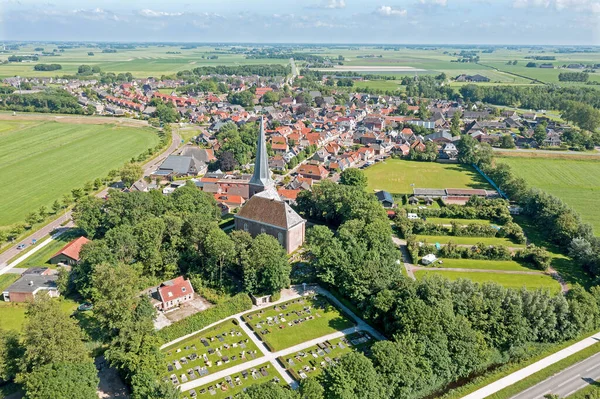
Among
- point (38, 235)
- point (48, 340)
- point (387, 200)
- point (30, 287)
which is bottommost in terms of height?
point (38, 235)

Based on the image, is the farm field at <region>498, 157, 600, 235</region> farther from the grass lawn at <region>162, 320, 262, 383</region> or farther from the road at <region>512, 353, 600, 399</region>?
the grass lawn at <region>162, 320, 262, 383</region>

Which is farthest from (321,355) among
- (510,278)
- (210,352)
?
(510,278)

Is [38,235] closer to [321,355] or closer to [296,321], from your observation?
[296,321]

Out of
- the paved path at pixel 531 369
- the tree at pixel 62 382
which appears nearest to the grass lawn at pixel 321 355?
the paved path at pixel 531 369

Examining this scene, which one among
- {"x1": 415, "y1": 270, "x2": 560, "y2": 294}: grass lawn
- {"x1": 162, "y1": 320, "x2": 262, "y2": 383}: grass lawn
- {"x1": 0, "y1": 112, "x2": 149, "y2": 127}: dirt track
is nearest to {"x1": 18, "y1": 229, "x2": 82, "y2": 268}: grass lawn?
{"x1": 162, "y1": 320, "x2": 262, "y2": 383}: grass lawn

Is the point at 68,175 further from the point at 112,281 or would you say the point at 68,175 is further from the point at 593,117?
the point at 593,117

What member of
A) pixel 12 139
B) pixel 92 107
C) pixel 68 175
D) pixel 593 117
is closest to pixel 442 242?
pixel 68 175
